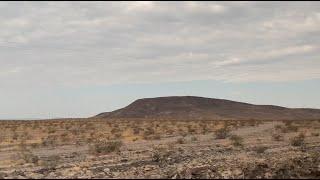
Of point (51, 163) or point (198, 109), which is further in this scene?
point (198, 109)

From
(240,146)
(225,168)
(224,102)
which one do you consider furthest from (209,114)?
(225,168)

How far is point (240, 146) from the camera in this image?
90.8ft

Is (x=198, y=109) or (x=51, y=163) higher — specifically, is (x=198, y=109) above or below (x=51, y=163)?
above

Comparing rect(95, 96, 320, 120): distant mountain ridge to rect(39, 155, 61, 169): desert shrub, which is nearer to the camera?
rect(39, 155, 61, 169): desert shrub

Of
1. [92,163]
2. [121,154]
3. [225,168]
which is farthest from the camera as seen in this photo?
[121,154]

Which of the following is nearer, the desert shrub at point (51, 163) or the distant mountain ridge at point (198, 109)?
the desert shrub at point (51, 163)

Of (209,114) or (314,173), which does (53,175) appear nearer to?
(314,173)

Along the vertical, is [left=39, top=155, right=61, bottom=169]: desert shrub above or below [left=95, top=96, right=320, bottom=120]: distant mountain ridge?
below

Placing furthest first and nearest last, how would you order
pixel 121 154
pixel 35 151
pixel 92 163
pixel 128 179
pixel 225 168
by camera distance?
pixel 35 151
pixel 121 154
pixel 92 163
pixel 225 168
pixel 128 179

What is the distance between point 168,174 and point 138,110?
144730mm

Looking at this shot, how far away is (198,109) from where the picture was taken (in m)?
155

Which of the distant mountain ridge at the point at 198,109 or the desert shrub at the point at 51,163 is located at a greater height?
the distant mountain ridge at the point at 198,109

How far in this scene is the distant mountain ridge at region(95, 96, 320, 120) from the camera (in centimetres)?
14650

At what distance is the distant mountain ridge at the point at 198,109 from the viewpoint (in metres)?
146
